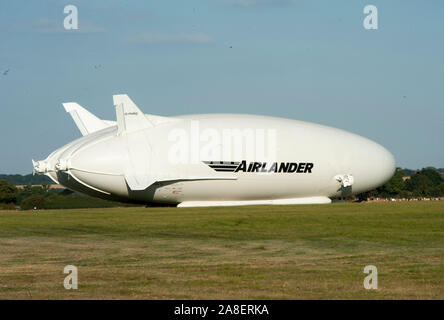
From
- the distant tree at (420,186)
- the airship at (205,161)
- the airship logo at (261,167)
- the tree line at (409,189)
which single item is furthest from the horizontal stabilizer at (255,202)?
the distant tree at (420,186)

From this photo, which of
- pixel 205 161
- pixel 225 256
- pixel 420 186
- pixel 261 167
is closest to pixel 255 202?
pixel 261 167

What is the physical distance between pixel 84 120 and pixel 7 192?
49.1m

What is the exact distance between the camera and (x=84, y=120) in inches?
3189

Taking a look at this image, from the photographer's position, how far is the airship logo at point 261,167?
6650cm

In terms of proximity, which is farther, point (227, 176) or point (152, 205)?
point (152, 205)

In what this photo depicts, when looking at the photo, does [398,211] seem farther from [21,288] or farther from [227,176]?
[21,288]

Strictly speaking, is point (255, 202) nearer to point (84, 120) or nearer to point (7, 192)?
point (84, 120)

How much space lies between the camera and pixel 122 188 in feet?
219

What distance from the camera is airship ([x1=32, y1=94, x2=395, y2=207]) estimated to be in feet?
213
